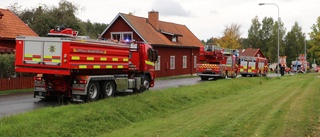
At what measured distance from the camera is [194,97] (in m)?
17.3

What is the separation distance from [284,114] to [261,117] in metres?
1.02

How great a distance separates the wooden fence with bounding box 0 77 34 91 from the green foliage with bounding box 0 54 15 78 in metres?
0.49

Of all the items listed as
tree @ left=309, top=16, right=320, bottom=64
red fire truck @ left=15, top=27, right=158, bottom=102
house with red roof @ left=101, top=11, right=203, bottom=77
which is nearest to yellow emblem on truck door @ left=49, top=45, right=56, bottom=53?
red fire truck @ left=15, top=27, right=158, bottom=102

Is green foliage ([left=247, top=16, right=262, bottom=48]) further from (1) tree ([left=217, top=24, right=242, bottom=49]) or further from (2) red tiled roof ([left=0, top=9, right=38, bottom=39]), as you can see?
(2) red tiled roof ([left=0, top=9, right=38, bottom=39])

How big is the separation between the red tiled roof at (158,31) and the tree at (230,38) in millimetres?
20667

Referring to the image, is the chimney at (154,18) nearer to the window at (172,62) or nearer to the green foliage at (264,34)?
the window at (172,62)

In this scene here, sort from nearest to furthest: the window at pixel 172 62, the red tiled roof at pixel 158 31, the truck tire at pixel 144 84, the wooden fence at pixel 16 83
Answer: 1. the wooden fence at pixel 16 83
2. the truck tire at pixel 144 84
3. the red tiled roof at pixel 158 31
4. the window at pixel 172 62

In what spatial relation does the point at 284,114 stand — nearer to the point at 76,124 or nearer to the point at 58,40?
the point at 76,124

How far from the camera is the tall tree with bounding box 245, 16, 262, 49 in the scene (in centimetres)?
8606

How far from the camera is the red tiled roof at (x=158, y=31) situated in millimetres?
39219

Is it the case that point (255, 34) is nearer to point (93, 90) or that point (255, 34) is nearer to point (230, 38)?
point (230, 38)

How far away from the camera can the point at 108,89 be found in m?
16.1

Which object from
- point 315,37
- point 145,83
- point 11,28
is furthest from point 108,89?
point 315,37

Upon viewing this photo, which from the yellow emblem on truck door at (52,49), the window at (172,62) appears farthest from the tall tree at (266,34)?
the yellow emblem on truck door at (52,49)
